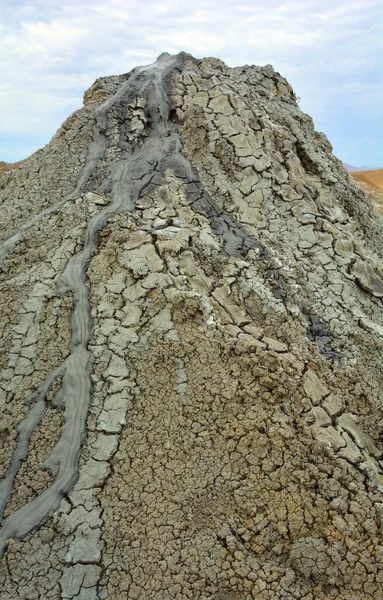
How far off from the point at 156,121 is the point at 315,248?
1.81 metres

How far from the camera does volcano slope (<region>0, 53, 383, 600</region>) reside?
2.21 m

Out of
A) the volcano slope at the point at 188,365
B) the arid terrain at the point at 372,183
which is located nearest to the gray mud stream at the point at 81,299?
the volcano slope at the point at 188,365

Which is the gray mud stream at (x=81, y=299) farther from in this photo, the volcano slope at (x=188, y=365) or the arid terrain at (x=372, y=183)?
the arid terrain at (x=372, y=183)

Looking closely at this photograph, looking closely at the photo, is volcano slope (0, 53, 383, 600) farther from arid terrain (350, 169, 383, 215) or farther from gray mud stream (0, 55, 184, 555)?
arid terrain (350, 169, 383, 215)

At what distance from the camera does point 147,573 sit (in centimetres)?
217

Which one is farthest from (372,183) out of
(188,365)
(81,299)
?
(188,365)

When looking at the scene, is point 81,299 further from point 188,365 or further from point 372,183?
point 372,183

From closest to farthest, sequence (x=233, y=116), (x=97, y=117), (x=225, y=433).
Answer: (x=225, y=433), (x=233, y=116), (x=97, y=117)

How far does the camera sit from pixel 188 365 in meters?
2.69

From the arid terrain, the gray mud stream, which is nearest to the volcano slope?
the gray mud stream

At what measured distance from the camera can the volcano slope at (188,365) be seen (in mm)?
2205

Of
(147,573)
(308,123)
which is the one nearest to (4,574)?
(147,573)

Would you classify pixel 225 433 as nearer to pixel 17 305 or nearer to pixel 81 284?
pixel 81 284

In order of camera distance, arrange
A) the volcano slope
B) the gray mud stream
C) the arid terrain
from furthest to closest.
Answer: the arid terrain → the gray mud stream → the volcano slope
